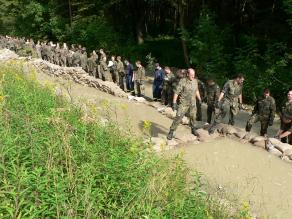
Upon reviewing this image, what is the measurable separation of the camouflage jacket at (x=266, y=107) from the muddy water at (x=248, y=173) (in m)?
1.38

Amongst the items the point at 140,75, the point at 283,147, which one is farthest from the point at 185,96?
the point at 140,75

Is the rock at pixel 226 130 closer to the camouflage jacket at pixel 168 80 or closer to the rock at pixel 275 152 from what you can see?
the rock at pixel 275 152

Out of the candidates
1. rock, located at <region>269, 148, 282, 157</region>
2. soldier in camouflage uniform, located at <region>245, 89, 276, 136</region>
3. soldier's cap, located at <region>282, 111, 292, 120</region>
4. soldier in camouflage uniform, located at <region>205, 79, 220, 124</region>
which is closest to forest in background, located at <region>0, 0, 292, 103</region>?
soldier in camouflage uniform, located at <region>205, 79, 220, 124</region>

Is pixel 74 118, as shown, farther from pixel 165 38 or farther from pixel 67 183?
pixel 165 38

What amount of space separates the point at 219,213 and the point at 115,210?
5.45ft

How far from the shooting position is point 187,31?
22406mm

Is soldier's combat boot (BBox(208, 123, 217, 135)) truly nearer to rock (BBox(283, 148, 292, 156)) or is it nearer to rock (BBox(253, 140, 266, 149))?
rock (BBox(253, 140, 266, 149))

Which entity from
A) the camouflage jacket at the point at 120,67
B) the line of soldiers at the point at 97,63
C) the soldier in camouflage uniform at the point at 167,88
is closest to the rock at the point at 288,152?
the soldier in camouflage uniform at the point at 167,88

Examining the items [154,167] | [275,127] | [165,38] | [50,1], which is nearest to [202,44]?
[275,127]

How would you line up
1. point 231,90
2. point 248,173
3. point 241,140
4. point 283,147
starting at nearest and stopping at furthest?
point 248,173 < point 283,147 < point 241,140 < point 231,90

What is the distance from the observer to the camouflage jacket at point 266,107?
10.8 m

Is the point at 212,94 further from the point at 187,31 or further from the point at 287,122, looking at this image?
the point at 187,31

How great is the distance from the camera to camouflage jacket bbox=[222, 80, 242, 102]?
11.2 m

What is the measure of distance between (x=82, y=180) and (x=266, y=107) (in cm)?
713
